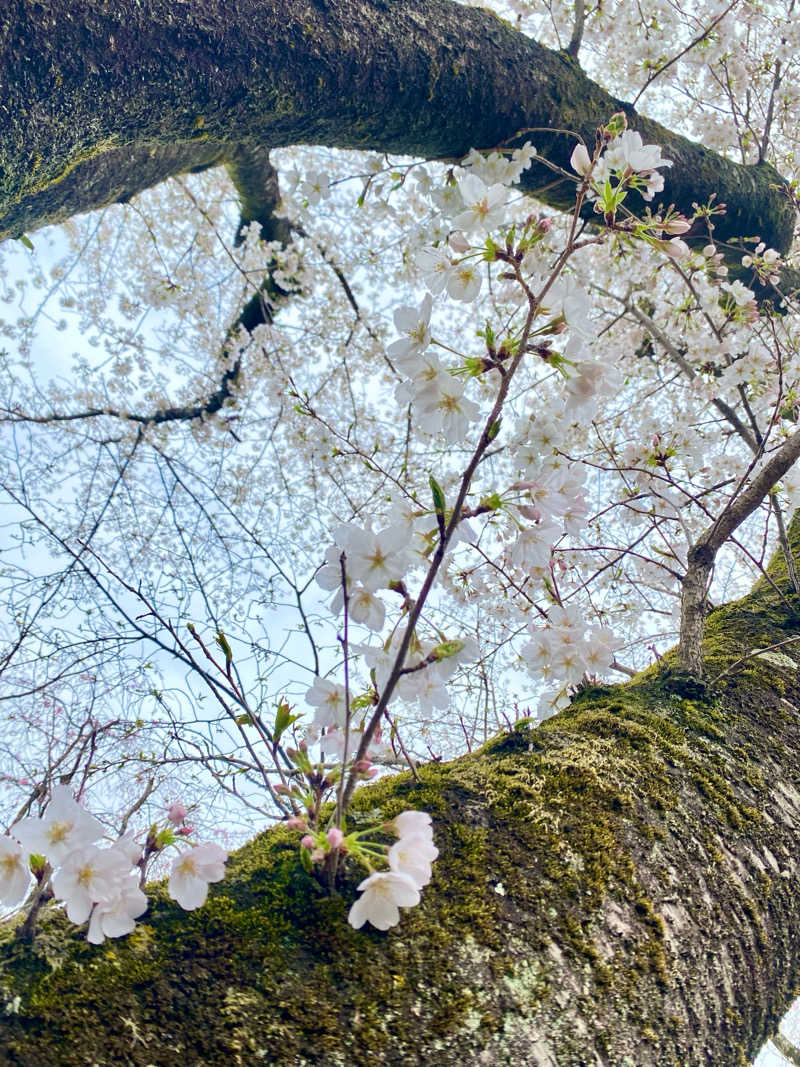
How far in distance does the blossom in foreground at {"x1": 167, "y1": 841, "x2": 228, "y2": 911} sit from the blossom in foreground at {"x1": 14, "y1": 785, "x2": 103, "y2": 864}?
100mm

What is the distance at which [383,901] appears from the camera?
2.17 ft

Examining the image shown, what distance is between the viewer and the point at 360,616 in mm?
911

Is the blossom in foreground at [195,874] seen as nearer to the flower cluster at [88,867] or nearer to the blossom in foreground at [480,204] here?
the flower cluster at [88,867]

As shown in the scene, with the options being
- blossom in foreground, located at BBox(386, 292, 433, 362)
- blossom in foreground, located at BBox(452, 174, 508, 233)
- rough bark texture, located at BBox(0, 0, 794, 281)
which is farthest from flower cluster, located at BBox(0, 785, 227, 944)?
rough bark texture, located at BBox(0, 0, 794, 281)

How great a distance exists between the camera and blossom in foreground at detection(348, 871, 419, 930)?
64 centimetres

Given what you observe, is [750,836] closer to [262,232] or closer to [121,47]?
[121,47]

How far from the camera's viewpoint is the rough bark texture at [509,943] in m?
0.60

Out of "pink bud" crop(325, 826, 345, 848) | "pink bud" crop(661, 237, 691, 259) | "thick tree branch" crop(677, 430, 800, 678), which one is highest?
"pink bud" crop(661, 237, 691, 259)

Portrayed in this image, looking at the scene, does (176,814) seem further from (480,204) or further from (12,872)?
(480,204)

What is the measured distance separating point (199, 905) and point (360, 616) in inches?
15.9

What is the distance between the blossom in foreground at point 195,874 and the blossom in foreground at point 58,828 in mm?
100

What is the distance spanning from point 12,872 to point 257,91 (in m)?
2.07

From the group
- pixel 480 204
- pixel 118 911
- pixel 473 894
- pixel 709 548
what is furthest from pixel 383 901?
pixel 709 548

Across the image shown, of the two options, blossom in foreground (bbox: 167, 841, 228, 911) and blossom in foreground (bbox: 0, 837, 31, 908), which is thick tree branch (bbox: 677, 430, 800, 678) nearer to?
blossom in foreground (bbox: 167, 841, 228, 911)
